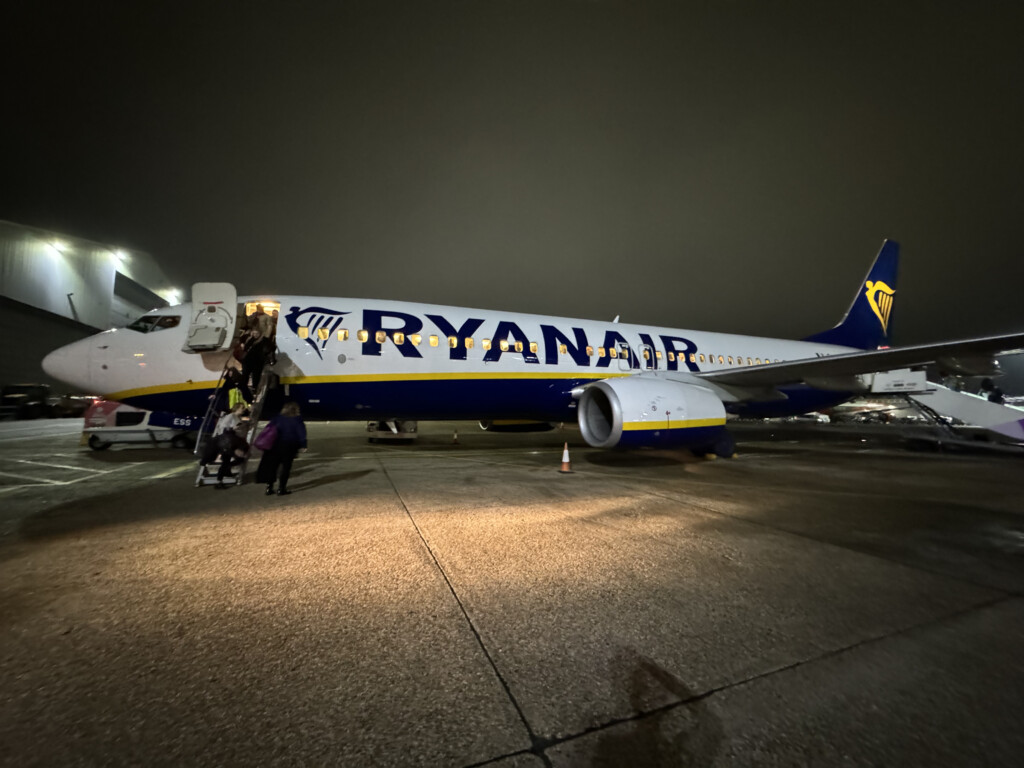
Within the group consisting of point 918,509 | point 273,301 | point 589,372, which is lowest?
point 918,509

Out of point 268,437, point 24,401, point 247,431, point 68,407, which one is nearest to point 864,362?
point 268,437

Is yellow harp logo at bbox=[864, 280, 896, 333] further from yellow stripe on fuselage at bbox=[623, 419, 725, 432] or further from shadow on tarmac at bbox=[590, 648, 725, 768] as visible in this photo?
shadow on tarmac at bbox=[590, 648, 725, 768]

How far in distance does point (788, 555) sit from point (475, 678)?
295 cm

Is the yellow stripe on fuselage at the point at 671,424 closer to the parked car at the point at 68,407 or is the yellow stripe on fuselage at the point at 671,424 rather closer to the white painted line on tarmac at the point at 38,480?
the white painted line on tarmac at the point at 38,480

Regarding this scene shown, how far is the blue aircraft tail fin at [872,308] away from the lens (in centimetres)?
1708

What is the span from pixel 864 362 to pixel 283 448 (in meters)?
10.2

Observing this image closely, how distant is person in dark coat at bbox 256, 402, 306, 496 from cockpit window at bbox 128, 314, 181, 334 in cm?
417

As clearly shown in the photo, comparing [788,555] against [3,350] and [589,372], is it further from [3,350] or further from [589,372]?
[3,350]

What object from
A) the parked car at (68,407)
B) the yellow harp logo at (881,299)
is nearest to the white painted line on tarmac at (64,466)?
the parked car at (68,407)

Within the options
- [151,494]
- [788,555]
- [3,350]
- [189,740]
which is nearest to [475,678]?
[189,740]

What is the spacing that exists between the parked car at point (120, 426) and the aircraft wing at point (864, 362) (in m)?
12.7

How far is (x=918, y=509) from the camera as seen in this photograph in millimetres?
5203

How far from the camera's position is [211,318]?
7738mm

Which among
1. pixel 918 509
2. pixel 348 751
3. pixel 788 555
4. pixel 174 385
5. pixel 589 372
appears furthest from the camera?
pixel 589 372
